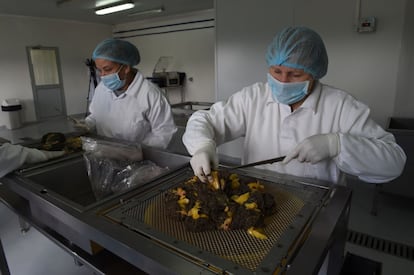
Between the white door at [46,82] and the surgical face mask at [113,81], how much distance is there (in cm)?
520

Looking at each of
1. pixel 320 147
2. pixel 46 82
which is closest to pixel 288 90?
pixel 320 147

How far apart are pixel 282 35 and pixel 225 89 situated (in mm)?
2383

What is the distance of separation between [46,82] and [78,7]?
2145 millimetres

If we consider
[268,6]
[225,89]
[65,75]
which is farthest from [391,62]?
[65,75]

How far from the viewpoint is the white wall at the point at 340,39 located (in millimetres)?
2396

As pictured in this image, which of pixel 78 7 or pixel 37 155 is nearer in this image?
pixel 37 155

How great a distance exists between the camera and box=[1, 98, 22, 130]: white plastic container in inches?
211

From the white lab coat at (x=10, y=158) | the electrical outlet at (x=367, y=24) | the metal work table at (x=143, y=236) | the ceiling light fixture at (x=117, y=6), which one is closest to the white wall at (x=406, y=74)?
the electrical outlet at (x=367, y=24)

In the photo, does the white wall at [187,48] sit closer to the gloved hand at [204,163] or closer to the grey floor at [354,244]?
the grey floor at [354,244]

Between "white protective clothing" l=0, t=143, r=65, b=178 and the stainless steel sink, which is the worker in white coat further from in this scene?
"white protective clothing" l=0, t=143, r=65, b=178

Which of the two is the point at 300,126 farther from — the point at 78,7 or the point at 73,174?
the point at 78,7

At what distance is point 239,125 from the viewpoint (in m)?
1.28

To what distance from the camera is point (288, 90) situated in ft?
3.66

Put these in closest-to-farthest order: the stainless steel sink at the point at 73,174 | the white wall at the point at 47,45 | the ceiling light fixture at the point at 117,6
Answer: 1. the stainless steel sink at the point at 73,174
2. the ceiling light fixture at the point at 117,6
3. the white wall at the point at 47,45
